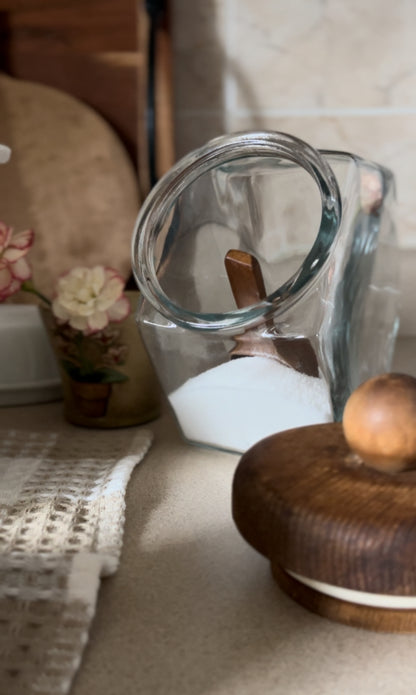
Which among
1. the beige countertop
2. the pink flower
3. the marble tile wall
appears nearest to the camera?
the beige countertop

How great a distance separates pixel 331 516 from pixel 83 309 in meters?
0.36

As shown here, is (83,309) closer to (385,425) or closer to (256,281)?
(256,281)

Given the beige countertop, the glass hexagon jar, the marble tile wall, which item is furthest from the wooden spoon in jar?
the marble tile wall

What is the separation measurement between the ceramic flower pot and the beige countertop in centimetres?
18

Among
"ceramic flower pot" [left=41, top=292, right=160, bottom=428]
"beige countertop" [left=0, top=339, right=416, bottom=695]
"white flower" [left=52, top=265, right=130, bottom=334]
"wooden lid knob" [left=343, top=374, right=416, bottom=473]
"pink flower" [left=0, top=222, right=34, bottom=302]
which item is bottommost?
"ceramic flower pot" [left=41, top=292, right=160, bottom=428]

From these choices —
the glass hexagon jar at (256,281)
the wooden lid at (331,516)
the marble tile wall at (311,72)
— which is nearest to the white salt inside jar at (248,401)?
the glass hexagon jar at (256,281)

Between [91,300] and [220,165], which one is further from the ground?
[220,165]

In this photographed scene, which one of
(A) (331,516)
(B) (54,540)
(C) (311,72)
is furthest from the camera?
(C) (311,72)

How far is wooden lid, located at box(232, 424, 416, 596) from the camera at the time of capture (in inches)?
13.9

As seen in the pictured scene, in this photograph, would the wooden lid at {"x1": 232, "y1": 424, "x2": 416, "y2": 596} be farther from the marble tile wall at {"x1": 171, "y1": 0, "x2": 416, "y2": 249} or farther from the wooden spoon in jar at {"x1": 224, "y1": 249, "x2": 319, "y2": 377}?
the marble tile wall at {"x1": 171, "y1": 0, "x2": 416, "y2": 249}

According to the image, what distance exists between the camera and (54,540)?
0.47 m

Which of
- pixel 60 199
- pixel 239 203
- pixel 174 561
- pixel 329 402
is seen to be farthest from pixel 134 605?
pixel 60 199

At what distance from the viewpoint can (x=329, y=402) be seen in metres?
0.59

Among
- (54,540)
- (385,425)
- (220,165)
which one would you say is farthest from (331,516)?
(220,165)
